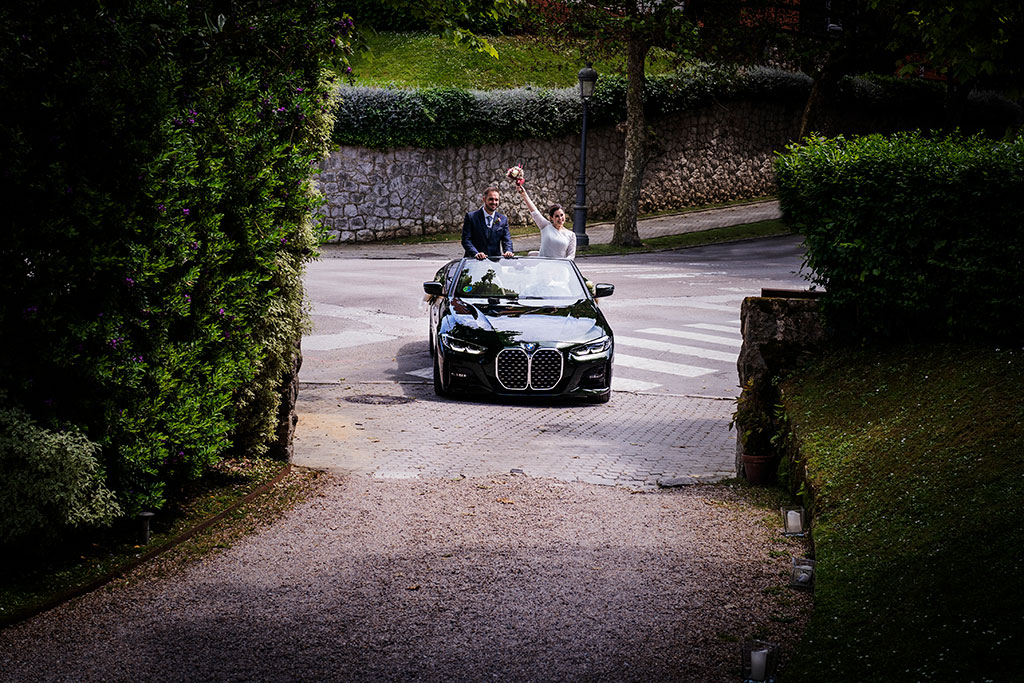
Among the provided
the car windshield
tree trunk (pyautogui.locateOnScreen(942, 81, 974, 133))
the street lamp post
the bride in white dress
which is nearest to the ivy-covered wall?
the street lamp post

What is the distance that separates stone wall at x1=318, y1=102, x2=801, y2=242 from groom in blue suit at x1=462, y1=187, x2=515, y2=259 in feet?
50.0

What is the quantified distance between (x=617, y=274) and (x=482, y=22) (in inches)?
773

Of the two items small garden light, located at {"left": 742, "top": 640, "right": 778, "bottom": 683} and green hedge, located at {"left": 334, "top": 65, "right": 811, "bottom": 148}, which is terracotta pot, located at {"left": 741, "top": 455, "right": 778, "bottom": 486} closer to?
small garden light, located at {"left": 742, "top": 640, "right": 778, "bottom": 683}

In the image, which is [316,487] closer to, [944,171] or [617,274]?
[944,171]

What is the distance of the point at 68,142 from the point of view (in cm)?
531

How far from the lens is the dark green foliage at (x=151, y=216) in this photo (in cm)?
519

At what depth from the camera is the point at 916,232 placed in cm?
759

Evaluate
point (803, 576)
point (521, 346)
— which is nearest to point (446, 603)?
point (803, 576)

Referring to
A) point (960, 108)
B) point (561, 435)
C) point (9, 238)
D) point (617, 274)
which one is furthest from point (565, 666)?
point (960, 108)

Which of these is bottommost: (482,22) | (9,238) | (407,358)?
(407,358)

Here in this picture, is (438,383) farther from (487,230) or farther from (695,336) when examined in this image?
(695,336)

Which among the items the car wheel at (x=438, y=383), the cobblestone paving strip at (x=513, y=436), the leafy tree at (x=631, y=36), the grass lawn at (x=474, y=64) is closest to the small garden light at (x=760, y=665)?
the cobblestone paving strip at (x=513, y=436)

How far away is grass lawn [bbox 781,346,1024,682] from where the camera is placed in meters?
3.94

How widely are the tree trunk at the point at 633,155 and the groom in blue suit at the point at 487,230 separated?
1787cm
